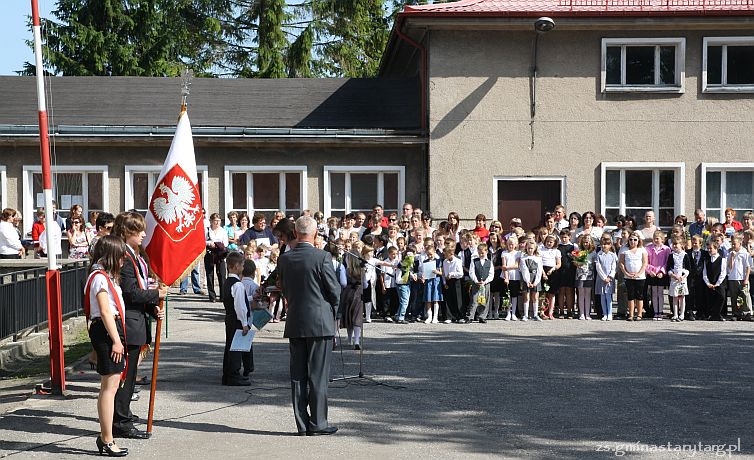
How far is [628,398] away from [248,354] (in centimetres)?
406

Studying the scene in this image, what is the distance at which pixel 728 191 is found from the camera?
2269 centimetres

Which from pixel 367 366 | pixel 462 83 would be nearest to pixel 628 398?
pixel 367 366

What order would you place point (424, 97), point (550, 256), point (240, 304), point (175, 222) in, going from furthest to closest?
point (424, 97) < point (550, 256) < point (240, 304) < point (175, 222)

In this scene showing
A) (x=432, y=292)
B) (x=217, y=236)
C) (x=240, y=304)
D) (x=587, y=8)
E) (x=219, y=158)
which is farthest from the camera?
(x=219, y=158)

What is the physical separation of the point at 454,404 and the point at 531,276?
7925 millimetres

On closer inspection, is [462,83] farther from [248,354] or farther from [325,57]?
[325,57]

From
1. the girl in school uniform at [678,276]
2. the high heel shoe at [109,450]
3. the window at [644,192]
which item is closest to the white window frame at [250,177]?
the window at [644,192]

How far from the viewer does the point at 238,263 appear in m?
11.2

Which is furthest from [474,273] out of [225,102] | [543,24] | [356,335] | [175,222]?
[225,102]

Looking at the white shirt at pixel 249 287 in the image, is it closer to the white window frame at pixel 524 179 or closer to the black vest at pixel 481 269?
the black vest at pixel 481 269

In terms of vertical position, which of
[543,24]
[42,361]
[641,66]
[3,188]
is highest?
[543,24]

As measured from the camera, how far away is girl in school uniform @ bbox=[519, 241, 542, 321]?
17.4 metres

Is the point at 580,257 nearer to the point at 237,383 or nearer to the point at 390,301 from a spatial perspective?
the point at 390,301

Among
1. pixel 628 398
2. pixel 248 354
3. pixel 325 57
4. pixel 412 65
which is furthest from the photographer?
pixel 325 57
